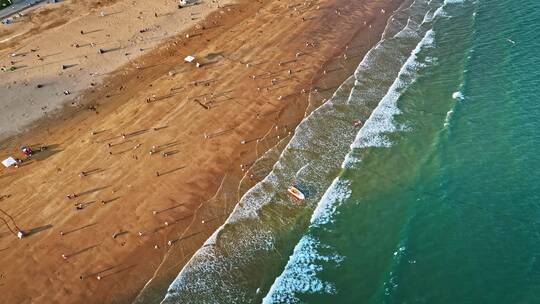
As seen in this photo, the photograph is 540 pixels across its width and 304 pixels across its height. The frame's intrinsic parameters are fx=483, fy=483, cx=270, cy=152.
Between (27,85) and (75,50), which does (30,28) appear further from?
(27,85)

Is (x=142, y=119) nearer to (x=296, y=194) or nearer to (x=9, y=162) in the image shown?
(x=9, y=162)

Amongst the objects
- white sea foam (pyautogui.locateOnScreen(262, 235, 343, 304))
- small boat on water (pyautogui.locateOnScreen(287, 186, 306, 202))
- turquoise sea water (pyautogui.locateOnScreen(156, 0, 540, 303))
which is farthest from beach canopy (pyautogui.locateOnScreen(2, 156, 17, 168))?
white sea foam (pyautogui.locateOnScreen(262, 235, 343, 304))

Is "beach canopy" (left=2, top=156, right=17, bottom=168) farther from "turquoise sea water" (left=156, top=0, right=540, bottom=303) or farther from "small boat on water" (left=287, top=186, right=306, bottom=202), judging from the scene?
"small boat on water" (left=287, top=186, right=306, bottom=202)

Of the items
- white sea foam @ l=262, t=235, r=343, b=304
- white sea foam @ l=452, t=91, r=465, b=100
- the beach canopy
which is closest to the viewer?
white sea foam @ l=262, t=235, r=343, b=304

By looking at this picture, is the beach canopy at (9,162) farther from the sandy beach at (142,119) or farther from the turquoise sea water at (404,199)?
the turquoise sea water at (404,199)

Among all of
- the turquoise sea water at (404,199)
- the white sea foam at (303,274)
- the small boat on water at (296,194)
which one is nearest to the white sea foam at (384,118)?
the turquoise sea water at (404,199)

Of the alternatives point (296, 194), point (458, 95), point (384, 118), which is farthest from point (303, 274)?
point (458, 95)
